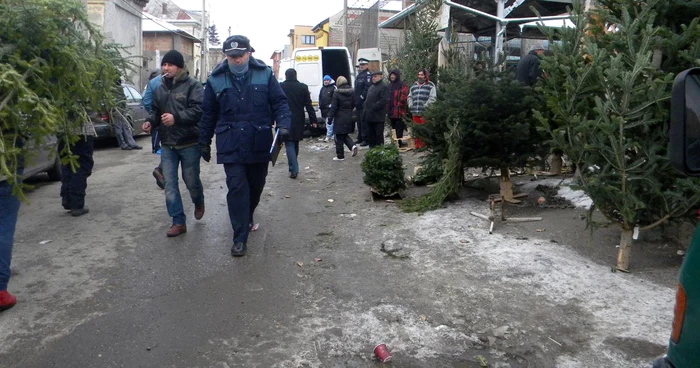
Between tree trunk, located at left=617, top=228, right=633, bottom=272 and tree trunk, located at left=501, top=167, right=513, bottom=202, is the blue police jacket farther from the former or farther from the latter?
tree trunk, located at left=617, top=228, right=633, bottom=272

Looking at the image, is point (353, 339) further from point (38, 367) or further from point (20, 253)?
point (20, 253)

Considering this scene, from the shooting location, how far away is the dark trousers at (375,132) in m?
12.4

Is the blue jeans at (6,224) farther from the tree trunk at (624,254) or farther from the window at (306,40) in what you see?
the window at (306,40)

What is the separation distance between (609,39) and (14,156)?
453 cm

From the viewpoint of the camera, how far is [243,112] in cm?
585

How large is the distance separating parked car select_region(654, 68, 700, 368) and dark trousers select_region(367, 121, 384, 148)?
1018cm

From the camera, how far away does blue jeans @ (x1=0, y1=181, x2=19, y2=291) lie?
4430 millimetres

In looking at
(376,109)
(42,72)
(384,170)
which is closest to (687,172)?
(42,72)

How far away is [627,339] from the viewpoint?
13.3ft

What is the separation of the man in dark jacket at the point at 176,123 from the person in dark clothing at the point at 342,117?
6148 mm

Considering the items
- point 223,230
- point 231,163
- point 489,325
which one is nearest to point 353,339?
point 489,325

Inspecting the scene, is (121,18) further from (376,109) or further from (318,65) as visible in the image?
(376,109)

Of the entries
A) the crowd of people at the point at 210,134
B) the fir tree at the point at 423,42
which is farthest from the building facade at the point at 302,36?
the crowd of people at the point at 210,134

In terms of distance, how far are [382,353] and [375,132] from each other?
29.6 feet
